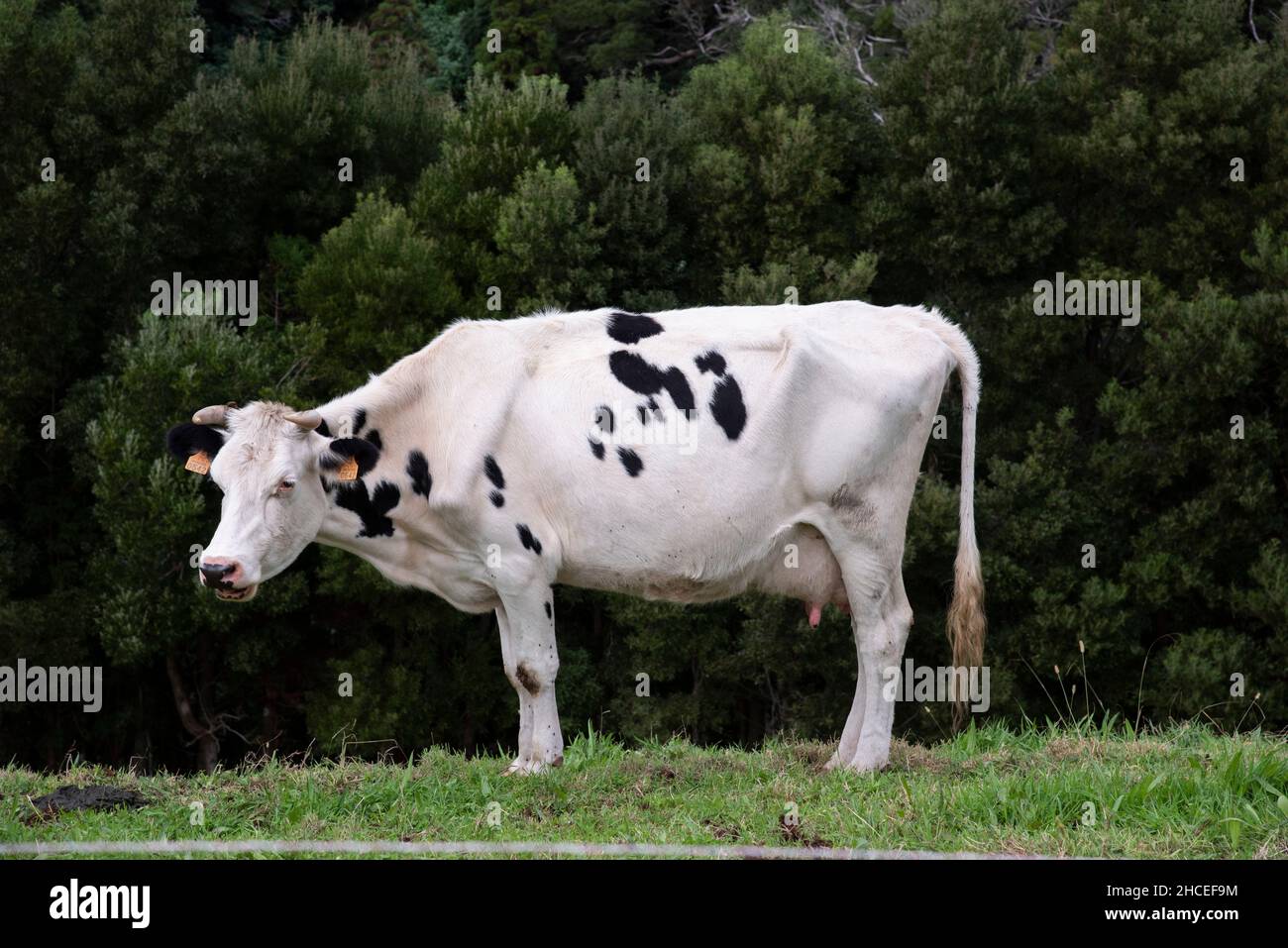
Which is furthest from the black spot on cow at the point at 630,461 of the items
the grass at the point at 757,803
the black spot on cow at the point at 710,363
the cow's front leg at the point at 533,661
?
the grass at the point at 757,803

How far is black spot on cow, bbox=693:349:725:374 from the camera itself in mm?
10156

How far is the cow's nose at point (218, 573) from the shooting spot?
922cm

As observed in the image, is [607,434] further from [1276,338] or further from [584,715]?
[1276,338]

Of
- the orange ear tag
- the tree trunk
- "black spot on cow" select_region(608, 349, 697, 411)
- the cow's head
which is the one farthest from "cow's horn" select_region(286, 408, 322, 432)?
the tree trunk

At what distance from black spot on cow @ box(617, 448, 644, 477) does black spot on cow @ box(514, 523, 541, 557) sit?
0.77m

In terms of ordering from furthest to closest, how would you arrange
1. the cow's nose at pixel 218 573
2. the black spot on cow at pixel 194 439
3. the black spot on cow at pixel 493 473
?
the black spot on cow at pixel 493 473 < the black spot on cow at pixel 194 439 < the cow's nose at pixel 218 573

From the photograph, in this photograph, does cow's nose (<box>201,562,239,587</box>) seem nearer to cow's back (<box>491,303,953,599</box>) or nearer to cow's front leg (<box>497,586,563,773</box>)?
cow's front leg (<box>497,586,563,773</box>)

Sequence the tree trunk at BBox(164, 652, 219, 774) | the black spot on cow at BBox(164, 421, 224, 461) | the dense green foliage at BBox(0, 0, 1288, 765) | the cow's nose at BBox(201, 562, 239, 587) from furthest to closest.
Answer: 1. the tree trunk at BBox(164, 652, 219, 774)
2. the dense green foliage at BBox(0, 0, 1288, 765)
3. the black spot on cow at BBox(164, 421, 224, 461)
4. the cow's nose at BBox(201, 562, 239, 587)

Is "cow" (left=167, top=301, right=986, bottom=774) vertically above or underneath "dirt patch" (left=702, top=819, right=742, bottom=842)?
above

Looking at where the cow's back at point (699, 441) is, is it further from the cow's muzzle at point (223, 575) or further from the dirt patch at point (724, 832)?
the dirt patch at point (724, 832)

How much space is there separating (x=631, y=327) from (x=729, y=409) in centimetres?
98

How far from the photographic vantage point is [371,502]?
10.2m

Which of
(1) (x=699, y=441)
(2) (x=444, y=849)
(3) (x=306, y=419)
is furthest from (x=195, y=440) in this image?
(2) (x=444, y=849)

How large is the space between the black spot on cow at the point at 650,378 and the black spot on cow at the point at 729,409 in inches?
6.6
